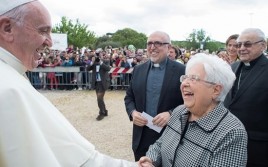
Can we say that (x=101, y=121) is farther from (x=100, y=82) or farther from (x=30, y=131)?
(x=30, y=131)

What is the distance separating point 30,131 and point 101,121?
8.12 metres

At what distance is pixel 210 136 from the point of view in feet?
7.59

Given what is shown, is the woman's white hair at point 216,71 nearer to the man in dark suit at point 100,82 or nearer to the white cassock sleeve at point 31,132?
the white cassock sleeve at point 31,132

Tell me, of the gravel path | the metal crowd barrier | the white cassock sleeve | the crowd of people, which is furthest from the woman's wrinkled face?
the metal crowd barrier

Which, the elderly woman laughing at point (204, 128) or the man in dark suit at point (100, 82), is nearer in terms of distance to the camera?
the elderly woman laughing at point (204, 128)

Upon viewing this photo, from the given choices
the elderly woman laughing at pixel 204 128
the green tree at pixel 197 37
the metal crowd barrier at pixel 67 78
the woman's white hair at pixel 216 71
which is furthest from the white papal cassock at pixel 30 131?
the green tree at pixel 197 37

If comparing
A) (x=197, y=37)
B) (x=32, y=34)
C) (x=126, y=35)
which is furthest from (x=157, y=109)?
(x=126, y=35)

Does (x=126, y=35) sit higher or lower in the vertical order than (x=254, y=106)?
higher

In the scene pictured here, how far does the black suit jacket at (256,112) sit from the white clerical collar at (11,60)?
2.55 meters

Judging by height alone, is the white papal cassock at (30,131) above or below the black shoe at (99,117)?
above

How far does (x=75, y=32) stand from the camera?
4662 cm

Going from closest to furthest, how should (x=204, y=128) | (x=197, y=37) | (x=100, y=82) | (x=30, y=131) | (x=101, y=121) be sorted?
(x=30, y=131) < (x=204, y=128) < (x=101, y=121) < (x=100, y=82) < (x=197, y=37)

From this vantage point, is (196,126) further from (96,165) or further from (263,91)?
(263,91)

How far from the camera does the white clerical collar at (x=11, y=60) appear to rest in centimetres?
170
